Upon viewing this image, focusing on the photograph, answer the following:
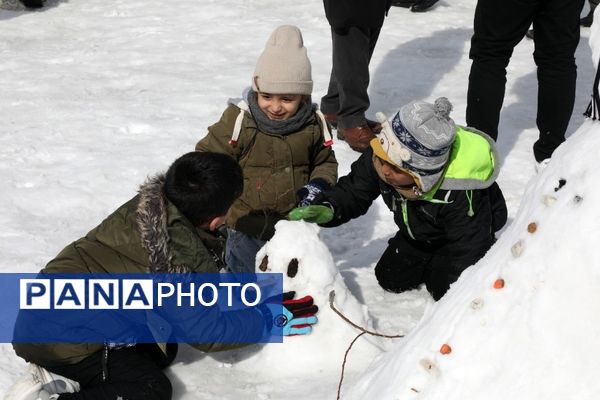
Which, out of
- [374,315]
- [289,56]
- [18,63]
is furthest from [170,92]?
[374,315]

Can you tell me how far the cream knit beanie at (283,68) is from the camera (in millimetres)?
3145

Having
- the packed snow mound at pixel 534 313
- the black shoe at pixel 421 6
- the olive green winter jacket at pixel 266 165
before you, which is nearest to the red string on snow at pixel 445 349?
the packed snow mound at pixel 534 313

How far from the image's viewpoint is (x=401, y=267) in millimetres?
3234

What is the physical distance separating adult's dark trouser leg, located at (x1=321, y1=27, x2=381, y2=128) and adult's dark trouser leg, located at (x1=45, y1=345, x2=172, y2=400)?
2419 millimetres

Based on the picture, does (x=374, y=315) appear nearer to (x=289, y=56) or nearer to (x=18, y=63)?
(x=289, y=56)

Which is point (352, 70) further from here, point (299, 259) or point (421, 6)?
point (421, 6)

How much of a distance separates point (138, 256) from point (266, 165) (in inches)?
38.8

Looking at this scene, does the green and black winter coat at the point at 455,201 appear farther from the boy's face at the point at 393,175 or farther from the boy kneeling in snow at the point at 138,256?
the boy kneeling in snow at the point at 138,256

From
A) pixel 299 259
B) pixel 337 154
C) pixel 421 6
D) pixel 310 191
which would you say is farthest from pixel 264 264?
pixel 421 6

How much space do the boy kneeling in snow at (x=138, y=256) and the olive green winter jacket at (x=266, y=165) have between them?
694mm

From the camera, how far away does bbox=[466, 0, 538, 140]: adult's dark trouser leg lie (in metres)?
3.79

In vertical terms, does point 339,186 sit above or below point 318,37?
above

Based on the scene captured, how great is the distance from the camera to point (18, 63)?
6078mm

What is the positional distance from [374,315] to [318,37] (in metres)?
4.27
